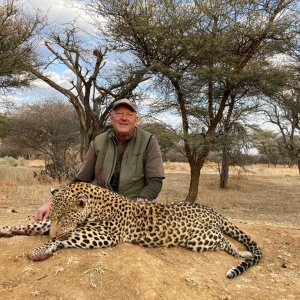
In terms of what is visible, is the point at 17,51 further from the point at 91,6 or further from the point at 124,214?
the point at 124,214

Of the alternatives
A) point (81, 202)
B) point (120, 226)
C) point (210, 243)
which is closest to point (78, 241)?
point (81, 202)

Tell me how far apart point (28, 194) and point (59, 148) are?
1340cm

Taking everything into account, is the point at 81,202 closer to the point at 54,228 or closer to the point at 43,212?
the point at 54,228

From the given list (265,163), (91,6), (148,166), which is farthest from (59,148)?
(265,163)

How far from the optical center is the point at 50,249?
3.64 m

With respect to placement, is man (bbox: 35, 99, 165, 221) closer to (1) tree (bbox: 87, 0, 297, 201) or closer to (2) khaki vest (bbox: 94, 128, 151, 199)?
(2) khaki vest (bbox: 94, 128, 151, 199)

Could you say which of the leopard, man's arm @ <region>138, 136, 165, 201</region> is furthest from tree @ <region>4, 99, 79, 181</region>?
the leopard

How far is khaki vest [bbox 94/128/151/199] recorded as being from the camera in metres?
4.73

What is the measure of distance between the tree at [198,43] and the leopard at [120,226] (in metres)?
7.21

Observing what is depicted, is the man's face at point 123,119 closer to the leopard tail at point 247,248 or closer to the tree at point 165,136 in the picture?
the leopard tail at point 247,248

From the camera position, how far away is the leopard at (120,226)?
148 inches

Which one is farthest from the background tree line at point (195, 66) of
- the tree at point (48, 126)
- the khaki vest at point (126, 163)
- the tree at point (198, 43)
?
the tree at point (48, 126)

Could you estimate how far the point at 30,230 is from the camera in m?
4.32

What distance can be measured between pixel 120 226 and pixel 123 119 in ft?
3.88
